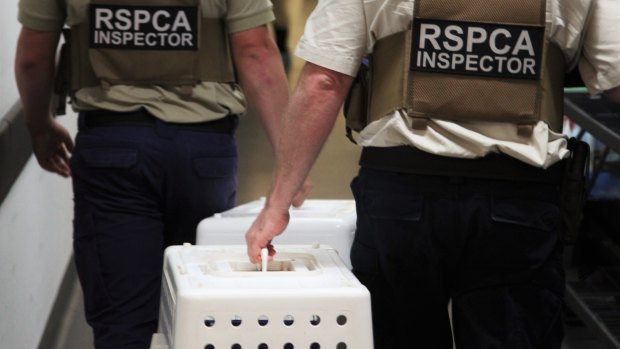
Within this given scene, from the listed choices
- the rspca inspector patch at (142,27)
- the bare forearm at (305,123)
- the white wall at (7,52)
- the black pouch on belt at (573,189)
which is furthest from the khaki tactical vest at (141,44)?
the black pouch on belt at (573,189)

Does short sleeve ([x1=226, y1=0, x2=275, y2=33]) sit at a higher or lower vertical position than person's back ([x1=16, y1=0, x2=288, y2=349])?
higher

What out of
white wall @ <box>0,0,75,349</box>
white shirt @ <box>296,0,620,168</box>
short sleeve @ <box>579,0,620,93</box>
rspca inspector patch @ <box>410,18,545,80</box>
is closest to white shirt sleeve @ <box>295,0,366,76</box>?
white shirt @ <box>296,0,620,168</box>

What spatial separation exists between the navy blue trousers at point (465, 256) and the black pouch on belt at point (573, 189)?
0.04 meters

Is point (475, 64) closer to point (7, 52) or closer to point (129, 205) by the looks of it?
point (129, 205)

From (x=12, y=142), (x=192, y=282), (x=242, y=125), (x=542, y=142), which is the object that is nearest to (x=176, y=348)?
(x=192, y=282)

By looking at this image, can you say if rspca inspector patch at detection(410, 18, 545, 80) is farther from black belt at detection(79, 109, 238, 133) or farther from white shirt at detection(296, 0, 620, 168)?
black belt at detection(79, 109, 238, 133)

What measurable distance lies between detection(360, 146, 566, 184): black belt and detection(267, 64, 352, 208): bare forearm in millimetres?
163

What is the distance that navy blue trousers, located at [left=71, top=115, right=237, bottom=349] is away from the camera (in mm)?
3316

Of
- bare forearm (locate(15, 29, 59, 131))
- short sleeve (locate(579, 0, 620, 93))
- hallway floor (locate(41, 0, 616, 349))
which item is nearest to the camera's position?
short sleeve (locate(579, 0, 620, 93))

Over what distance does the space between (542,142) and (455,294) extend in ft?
1.38

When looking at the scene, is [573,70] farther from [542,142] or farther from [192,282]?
[192,282]

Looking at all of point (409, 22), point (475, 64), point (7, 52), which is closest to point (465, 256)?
point (475, 64)

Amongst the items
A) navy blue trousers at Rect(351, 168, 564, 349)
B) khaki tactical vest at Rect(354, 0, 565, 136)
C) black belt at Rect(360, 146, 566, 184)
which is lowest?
navy blue trousers at Rect(351, 168, 564, 349)

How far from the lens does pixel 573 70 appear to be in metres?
2.81
